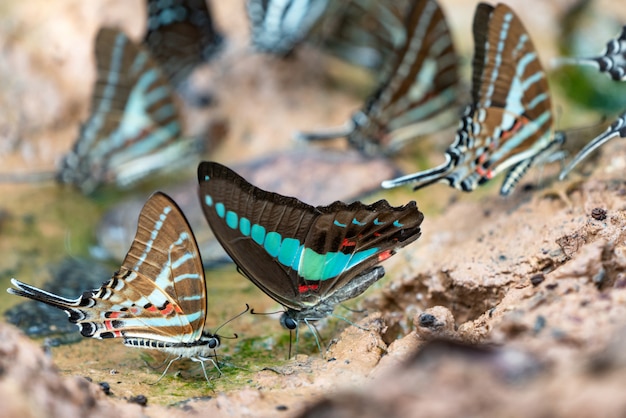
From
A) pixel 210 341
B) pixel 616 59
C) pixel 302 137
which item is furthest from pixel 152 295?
pixel 616 59

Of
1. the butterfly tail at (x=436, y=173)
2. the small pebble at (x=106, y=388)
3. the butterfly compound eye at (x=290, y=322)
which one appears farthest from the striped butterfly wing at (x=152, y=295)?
the butterfly tail at (x=436, y=173)

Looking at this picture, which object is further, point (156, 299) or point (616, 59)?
point (616, 59)

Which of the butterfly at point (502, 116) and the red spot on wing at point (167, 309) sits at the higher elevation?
the butterfly at point (502, 116)

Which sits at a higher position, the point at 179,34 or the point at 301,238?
the point at 179,34

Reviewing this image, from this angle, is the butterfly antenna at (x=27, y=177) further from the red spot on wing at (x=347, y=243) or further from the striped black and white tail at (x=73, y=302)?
the red spot on wing at (x=347, y=243)

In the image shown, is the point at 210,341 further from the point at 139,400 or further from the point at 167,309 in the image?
the point at 139,400

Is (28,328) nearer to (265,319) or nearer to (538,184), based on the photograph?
(265,319)

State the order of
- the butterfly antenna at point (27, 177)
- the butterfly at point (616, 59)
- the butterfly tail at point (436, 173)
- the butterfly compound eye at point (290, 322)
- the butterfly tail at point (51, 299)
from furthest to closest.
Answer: the butterfly antenna at point (27, 177) < the butterfly at point (616, 59) < the butterfly tail at point (436, 173) < the butterfly compound eye at point (290, 322) < the butterfly tail at point (51, 299)

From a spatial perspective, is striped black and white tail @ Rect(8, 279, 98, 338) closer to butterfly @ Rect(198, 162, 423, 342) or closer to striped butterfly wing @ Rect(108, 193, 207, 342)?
striped butterfly wing @ Rect(108, 193, 207, 342)

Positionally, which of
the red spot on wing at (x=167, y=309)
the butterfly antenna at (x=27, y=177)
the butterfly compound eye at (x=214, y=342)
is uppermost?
the butterfly antenna at (x=27, y=177)

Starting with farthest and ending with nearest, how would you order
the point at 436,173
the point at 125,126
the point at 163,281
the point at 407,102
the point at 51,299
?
the point at 125,126
the point at 407,102
the point at 436,173
the point at 163,281
the point at 51,299
